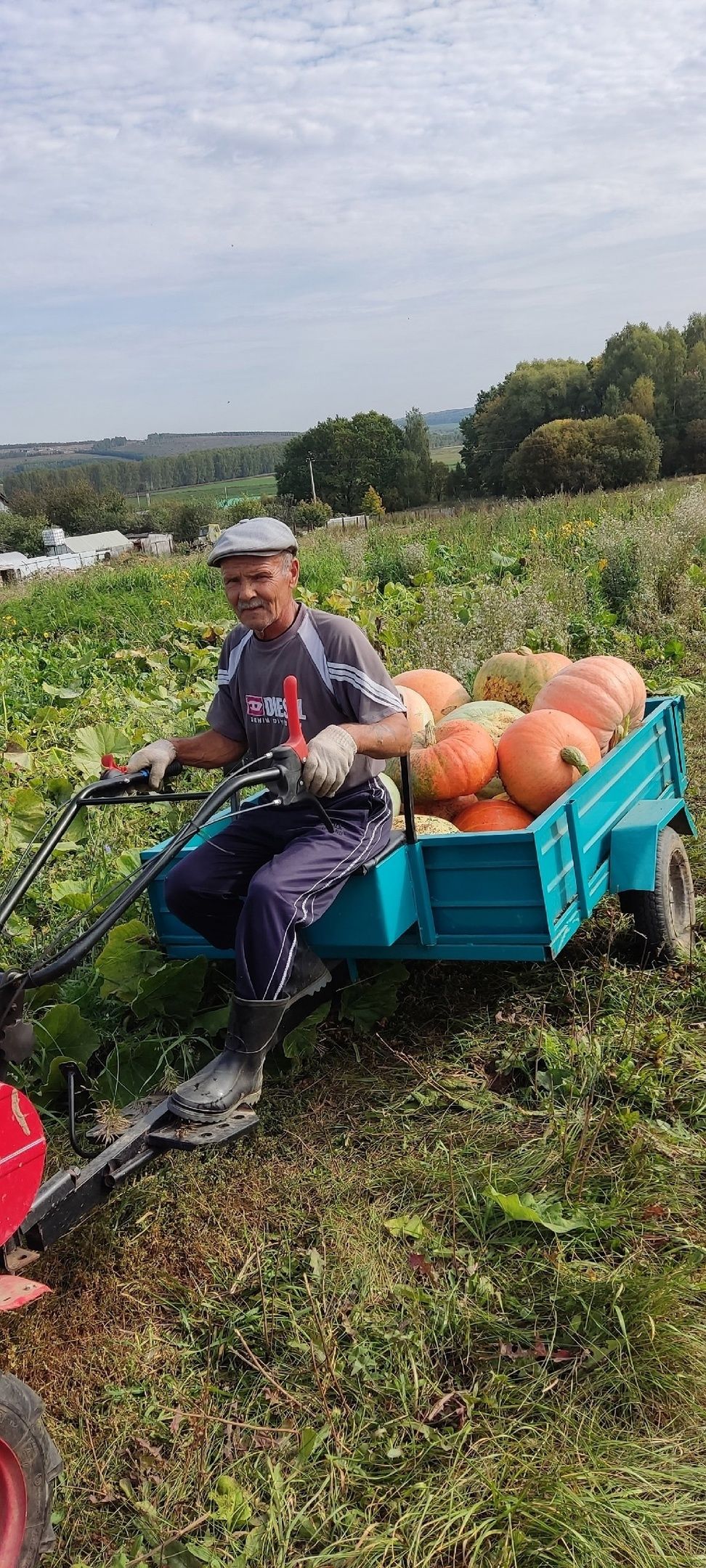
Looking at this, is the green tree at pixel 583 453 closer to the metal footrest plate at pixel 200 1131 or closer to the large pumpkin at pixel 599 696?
the large pumpkin at pixel 599 696

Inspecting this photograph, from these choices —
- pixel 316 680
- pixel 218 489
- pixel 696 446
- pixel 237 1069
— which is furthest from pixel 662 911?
pixel 218 489

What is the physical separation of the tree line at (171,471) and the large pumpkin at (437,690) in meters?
142

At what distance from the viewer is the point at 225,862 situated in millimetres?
3635

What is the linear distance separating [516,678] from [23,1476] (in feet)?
12.3

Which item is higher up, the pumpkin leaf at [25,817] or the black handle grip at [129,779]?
the black handle grip at [129,779]

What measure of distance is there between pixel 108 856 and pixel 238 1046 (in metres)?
2.23

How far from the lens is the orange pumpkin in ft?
13.5

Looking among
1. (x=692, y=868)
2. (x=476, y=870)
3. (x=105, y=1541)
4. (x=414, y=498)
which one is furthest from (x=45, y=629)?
(x=414, y=498)

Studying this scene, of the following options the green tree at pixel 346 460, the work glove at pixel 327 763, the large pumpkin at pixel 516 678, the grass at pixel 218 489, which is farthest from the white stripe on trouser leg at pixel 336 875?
the grass at pixel 218 489

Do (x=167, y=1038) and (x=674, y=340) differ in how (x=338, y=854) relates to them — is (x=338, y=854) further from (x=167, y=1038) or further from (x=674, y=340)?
(x=674, y=340)

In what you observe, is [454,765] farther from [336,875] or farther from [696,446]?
[696,446]

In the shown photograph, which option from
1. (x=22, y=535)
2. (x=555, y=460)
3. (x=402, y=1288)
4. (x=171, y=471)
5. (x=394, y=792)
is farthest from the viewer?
(x=171, y=471)

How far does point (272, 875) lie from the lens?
3201 mm

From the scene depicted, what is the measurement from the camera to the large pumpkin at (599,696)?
453cm
